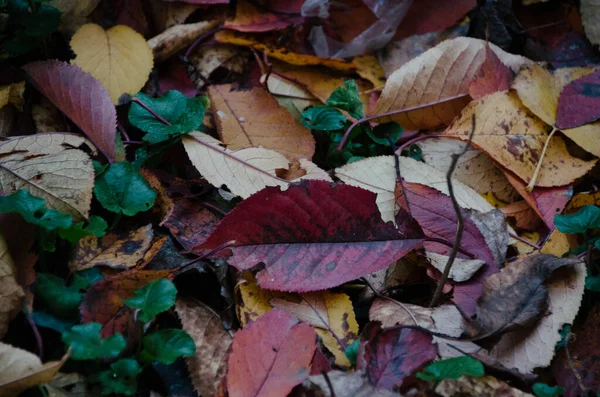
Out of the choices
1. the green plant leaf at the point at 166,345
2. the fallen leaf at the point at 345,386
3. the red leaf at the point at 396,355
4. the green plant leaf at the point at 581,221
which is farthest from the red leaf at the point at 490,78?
the green plant leaf at the point at 166,345

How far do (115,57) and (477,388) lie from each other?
1.14 metres

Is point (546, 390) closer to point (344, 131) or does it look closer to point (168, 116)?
point (344, 131)

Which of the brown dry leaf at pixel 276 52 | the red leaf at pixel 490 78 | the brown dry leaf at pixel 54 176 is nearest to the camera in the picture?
the brown dry leaf at pixel 54 176

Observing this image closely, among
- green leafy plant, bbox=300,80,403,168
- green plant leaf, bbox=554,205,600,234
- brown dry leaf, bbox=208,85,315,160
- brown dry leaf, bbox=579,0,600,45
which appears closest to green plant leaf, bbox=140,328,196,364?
brown dry leaf, bbox=208,85,315,160

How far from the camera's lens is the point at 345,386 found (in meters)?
0.96

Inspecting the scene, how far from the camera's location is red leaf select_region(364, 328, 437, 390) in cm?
98

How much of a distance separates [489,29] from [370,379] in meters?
1.18

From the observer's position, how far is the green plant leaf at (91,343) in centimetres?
90

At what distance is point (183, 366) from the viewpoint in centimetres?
107

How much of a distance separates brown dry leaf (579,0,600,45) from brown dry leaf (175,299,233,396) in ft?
4.46

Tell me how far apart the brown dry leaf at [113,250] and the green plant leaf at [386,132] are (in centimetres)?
61

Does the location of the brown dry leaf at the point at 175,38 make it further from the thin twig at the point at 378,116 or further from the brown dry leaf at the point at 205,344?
the brown dry leaf at the point at 205,344

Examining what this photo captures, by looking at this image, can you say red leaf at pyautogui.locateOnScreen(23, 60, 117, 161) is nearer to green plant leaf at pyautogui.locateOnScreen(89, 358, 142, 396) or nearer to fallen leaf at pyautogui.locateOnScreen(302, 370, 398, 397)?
green plant leaf at pyautogui.locateOnScreen(89, 358, 142, 396)

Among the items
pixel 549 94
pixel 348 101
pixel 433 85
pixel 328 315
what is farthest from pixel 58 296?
pixel 549 94
